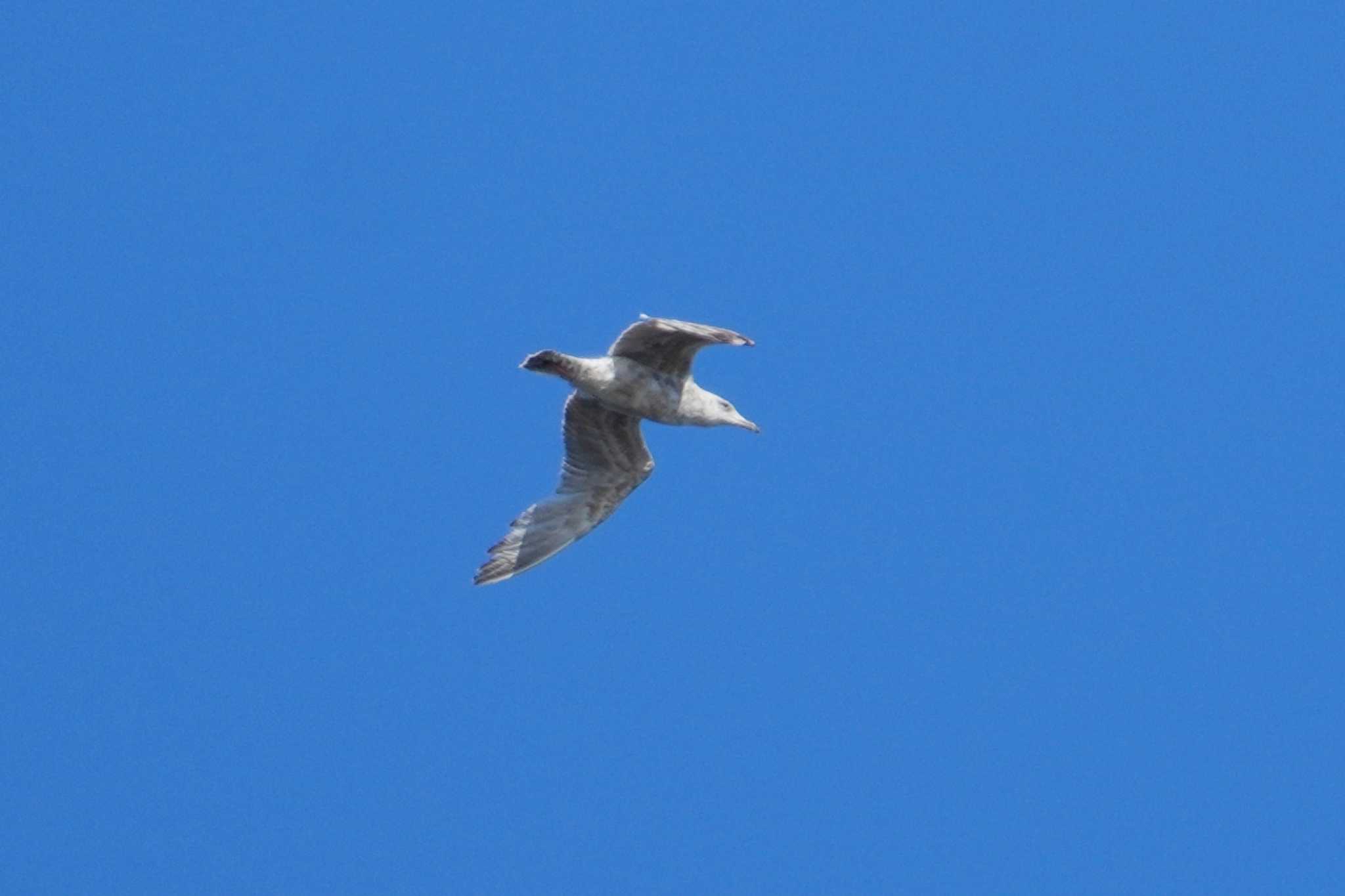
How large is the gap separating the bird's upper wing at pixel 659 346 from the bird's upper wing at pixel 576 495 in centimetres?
120

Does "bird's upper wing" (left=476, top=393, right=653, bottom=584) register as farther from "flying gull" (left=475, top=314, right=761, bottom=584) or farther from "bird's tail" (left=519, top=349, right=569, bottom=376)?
"bird's tail" (left=519, top=349, right=569, bottom=376)

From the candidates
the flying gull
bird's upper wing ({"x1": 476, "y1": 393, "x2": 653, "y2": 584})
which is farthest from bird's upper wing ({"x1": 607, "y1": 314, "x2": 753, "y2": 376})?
bird's upper wing ({"x1": 476, "y1": 393, "x2": 653, "y2": 584})

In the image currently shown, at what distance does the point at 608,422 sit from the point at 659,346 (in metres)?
1.40

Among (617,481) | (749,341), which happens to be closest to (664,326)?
(749,341)

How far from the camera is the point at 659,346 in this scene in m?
18.1

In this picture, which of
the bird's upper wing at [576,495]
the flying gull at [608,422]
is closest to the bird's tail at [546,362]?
the flying gull at [608,422]

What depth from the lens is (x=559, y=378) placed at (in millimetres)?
18062

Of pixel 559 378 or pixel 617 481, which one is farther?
pixel 617 481

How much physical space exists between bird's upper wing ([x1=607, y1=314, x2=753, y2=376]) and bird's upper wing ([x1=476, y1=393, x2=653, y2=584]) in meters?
1.20

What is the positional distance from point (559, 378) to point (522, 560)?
2.13 m

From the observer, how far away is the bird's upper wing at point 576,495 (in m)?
19.4

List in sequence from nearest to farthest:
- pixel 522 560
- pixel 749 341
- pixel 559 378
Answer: pixel 749 341
pixel 559 378
pixel 522 560

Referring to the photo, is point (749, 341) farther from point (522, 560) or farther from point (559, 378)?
point (522, 560)

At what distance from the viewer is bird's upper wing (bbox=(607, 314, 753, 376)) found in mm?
17750
